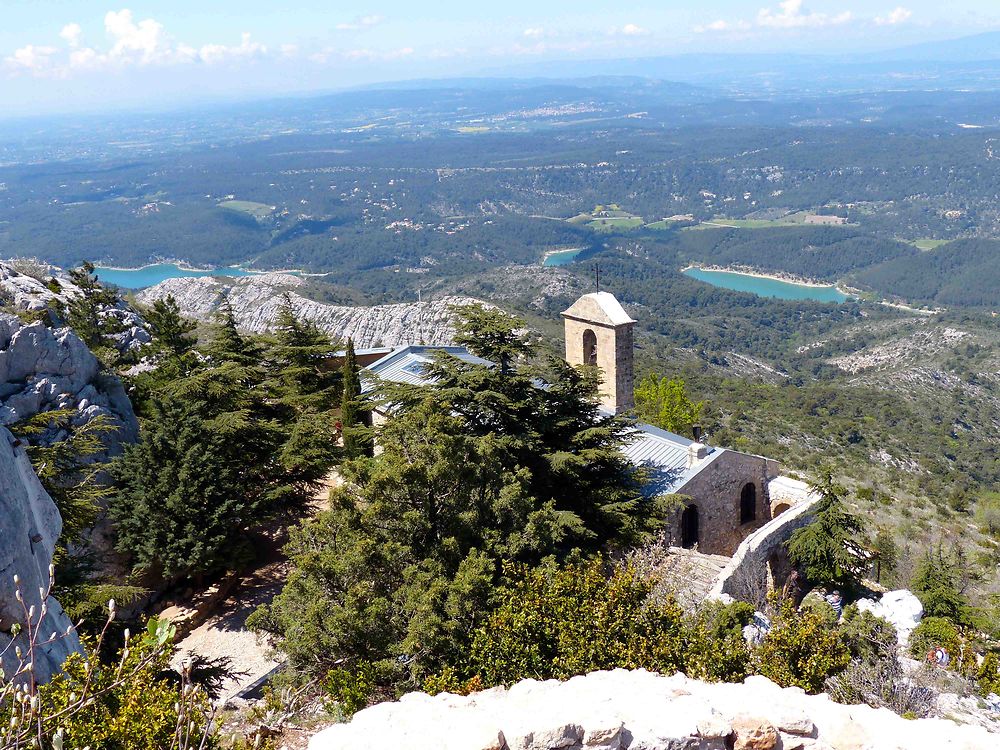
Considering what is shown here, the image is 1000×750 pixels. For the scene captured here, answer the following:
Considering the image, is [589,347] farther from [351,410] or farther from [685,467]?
[351,410]

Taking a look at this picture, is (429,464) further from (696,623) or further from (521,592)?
(696,623)

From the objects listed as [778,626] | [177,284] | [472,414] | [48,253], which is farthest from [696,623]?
[48,253]

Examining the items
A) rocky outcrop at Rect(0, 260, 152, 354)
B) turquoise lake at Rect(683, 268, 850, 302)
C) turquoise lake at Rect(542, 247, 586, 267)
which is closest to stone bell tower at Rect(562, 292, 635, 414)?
rocky outcrop at Rect(0, 260, 152, 354)

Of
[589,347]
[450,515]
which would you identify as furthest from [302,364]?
[450,515]

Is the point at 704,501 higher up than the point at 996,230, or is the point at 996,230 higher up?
the point at 704,501

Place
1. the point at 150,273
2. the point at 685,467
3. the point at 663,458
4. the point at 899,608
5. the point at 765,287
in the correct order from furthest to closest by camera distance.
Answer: the point at 765,287 → the point at 150,273 → the point at 663,458 → the point at 685,467 → the point at 899,608

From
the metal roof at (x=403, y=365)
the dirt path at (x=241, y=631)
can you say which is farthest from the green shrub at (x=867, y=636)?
the metal roof at (x=403, y=365)
